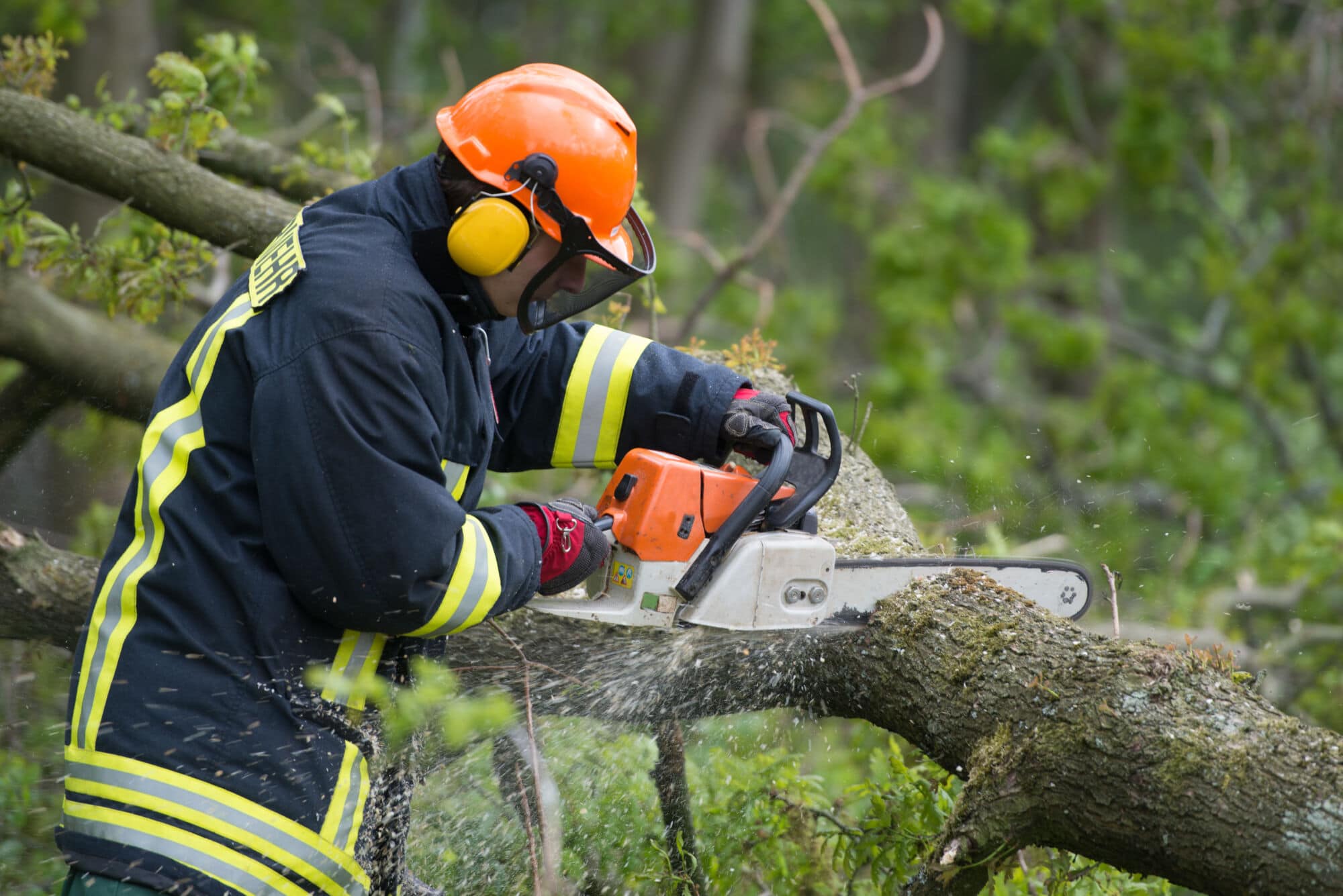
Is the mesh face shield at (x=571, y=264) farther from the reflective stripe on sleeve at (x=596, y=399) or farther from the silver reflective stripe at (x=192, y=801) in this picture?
the silver reflective stripe at (x=192, y=801)

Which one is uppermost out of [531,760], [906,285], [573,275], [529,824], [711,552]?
[573,275]

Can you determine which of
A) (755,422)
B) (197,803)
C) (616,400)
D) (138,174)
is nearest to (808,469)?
(755,422)

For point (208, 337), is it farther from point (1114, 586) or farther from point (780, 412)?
point (1114, 586)

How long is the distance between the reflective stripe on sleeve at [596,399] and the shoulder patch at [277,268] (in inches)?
30.0

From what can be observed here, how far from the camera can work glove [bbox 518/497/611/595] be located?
7.54ft

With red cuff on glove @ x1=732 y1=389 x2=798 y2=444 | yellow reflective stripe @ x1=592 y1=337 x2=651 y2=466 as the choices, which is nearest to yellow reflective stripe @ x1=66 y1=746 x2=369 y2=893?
yellow reflective stripe @ x1=592 y1=337 x2=651 y2=466

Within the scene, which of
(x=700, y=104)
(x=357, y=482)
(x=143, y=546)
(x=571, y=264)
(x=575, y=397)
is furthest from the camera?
(x=700, y=104)

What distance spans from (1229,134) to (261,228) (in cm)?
953

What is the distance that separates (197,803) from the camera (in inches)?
76.9

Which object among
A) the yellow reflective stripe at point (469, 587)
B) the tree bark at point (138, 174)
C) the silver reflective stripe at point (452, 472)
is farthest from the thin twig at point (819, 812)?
the tree bark at point (138, 174)

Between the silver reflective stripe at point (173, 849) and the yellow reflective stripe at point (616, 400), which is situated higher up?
the yellow reflective stripe at point (616, 400)

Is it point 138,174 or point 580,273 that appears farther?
point 138,174

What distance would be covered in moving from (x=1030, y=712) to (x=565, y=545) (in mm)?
981

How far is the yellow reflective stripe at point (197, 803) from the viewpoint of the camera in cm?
195
